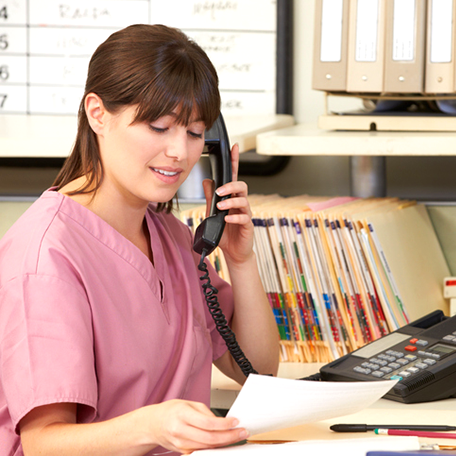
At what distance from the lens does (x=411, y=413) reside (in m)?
0.93

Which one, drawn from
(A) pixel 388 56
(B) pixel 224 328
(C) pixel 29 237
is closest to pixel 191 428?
(C) pixel 29 237

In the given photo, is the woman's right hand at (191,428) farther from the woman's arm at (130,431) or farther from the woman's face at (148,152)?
the woman's face at (148,152)

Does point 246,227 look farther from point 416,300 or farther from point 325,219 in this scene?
point 416,300

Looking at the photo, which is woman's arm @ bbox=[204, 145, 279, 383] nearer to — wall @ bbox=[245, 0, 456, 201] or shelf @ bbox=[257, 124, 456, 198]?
shelf @ bbox=[257, 124, 456, 198]

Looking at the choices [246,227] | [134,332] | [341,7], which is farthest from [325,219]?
[134,332]

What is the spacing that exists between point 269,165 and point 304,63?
1.00 feet

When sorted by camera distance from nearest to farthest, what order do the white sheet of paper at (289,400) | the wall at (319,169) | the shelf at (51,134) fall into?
the white sheet of paper at (289,400), the shelf at (51,134), the wall at (319,169)

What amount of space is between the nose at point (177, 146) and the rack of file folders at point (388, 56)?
0.48 meters

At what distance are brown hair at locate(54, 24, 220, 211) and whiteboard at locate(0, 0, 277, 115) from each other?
894 mm

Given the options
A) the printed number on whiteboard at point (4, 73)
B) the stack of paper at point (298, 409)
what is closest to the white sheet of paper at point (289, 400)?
the stack of paper at point (298, 409)

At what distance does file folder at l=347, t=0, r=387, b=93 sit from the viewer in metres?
1.29

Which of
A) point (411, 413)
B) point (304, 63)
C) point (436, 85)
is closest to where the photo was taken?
point (411, 413)

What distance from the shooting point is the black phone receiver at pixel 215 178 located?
1.14 metres

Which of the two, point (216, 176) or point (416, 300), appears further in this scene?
point (416, 300)
